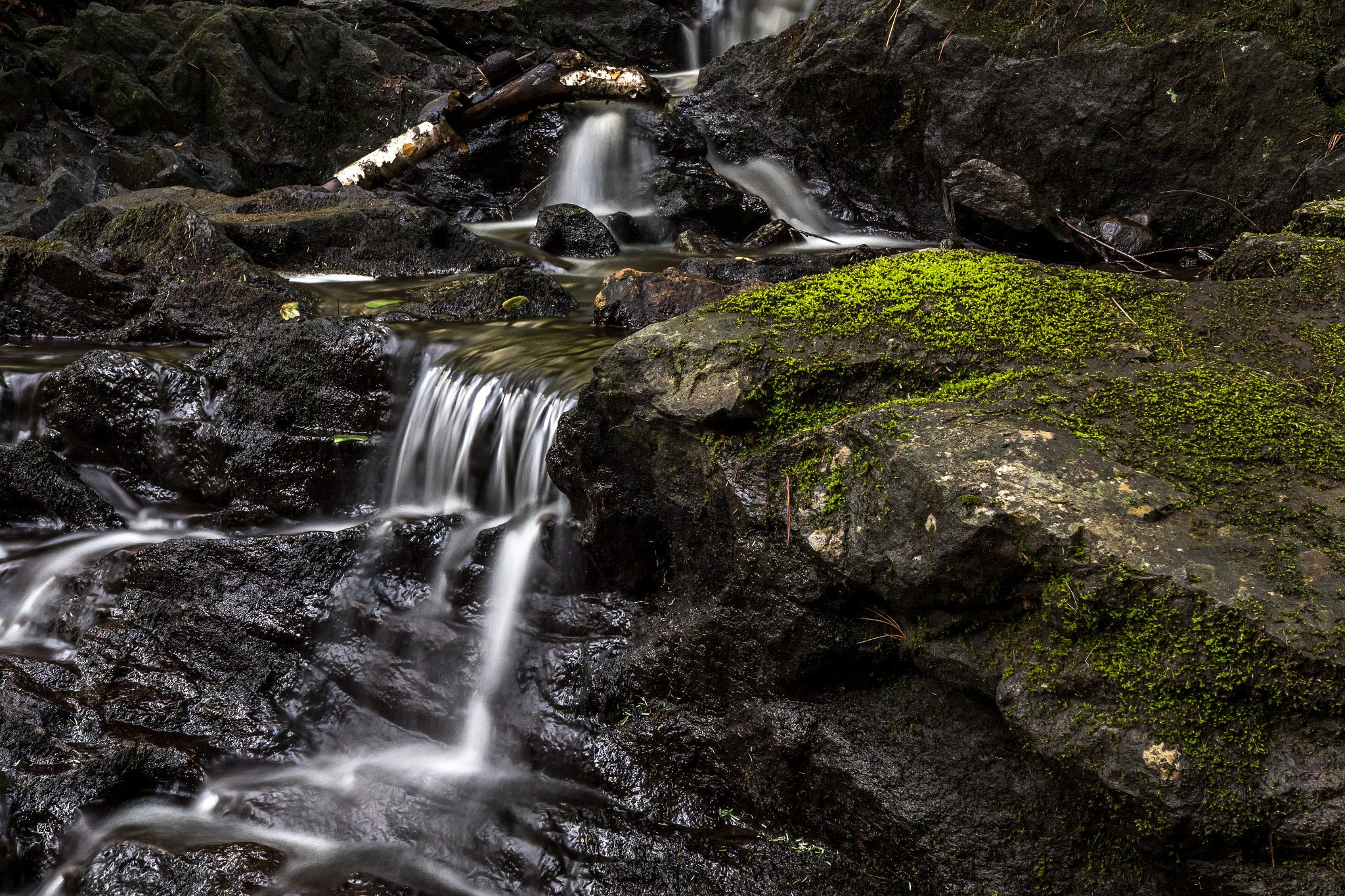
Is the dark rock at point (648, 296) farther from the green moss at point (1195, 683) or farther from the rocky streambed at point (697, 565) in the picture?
the green moss at point (1195, 683)

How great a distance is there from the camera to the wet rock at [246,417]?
200 inches

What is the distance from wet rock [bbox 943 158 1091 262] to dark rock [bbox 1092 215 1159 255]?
0.83 metres

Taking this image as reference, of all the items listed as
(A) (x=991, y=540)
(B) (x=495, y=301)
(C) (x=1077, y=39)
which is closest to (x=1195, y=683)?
(A) (x=991, y=540)

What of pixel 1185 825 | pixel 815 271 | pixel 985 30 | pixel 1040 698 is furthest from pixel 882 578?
pixel 985 30

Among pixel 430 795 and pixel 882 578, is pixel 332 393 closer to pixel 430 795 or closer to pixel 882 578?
pixel 430 795

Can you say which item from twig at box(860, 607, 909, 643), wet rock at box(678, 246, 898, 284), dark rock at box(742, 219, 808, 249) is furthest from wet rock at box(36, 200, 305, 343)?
twig at box(860, 607, 909, 643)

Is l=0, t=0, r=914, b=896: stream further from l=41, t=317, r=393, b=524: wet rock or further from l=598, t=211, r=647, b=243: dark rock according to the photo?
l=598, t=211, r=647, b=243: dark rock

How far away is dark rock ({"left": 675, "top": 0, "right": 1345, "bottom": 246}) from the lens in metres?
7.87

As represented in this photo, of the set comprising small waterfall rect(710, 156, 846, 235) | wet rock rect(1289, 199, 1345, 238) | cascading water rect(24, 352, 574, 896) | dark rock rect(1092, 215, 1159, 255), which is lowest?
cascading water rect(24, 352, 574, 896)

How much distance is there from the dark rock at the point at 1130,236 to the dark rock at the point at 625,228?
5.01 meters

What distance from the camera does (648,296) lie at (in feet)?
19.9

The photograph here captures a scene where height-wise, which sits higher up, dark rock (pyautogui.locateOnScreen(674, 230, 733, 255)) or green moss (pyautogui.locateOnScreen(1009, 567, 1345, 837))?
dark rock (pyautogui.locateOnScreen(674, 230, 733, 255))

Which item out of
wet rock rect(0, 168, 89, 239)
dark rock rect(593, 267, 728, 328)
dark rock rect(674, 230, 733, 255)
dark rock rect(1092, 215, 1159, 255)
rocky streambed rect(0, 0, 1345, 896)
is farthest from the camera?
wet rock rect(0, 168, 89, 239)

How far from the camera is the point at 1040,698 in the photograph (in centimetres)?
242
